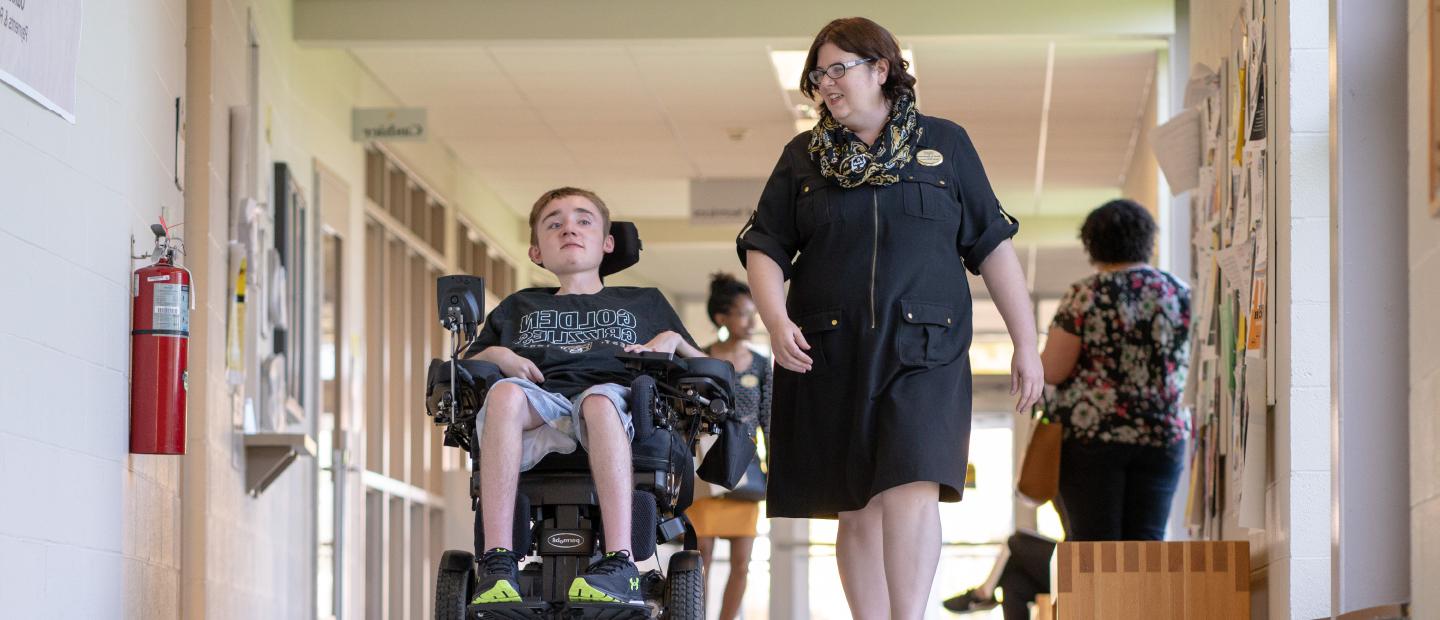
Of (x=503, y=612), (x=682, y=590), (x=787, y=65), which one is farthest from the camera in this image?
(x=787, y=65)

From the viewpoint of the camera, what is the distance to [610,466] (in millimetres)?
3525

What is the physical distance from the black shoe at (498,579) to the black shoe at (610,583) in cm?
11

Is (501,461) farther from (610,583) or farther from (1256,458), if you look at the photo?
(1256,458)

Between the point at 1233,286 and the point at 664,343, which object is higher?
the point at 1233,286

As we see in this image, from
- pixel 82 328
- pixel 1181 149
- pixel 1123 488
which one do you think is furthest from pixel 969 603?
pixel 82 328

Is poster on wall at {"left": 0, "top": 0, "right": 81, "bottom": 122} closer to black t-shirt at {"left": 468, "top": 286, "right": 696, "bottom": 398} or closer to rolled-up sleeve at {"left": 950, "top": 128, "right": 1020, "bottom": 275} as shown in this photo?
black t-shirt at {"left": 468, "top": 286, "right": 696, "bottom": 398}

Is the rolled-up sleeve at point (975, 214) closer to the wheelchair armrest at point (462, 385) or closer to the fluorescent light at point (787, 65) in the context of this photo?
the wheelchair armrest at point (462, 385)

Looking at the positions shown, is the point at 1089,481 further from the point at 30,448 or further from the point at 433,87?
the point at 433,87

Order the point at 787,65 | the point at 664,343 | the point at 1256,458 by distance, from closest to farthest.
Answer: the point at 664,343, the point at 1256,458, the point at 787,65

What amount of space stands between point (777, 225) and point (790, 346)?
0.34 m

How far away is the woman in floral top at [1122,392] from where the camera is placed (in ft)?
17.0

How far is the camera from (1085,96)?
9828 millimetres

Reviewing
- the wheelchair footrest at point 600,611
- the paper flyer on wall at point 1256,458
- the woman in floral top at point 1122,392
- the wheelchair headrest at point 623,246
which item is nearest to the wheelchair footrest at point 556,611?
the wheelchair footrest at point 600,611

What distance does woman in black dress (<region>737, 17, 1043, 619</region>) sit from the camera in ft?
11.5
